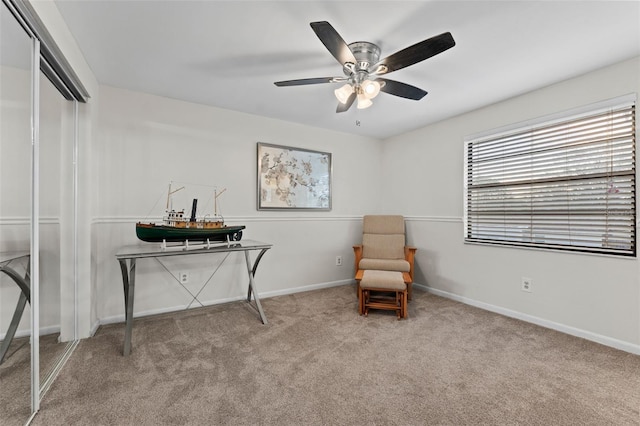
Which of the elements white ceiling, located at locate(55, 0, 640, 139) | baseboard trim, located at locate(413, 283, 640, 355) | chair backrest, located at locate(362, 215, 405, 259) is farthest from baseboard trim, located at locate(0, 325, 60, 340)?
baseboard trim, located at locate(413, 283, 640, 355)

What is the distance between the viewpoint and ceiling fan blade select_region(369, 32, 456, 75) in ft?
4.68

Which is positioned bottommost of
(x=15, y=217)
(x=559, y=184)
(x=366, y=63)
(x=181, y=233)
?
(x=181, y=233)

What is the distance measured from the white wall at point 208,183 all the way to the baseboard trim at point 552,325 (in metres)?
1.48

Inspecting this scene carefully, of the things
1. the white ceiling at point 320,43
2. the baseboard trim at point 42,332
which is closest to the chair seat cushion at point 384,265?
the white ceiling at point 320,43

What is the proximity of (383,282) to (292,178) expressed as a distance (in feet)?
5.51

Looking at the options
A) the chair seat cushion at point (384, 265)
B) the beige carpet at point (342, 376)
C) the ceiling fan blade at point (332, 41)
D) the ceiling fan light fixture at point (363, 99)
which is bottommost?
the beige carpet at point (342, 376)

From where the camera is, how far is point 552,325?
2.48 meters

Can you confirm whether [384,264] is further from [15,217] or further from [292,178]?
[15,217]

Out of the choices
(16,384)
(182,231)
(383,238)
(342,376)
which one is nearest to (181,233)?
(182,231)

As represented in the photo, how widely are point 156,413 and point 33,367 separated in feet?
2.30

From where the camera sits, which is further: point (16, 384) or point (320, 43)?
point (320, 43)

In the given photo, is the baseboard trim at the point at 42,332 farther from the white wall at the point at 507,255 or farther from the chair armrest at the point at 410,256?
the white wall at the point at 507,255

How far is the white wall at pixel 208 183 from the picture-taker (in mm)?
2582

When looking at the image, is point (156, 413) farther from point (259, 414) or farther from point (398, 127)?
point (398, 127)
